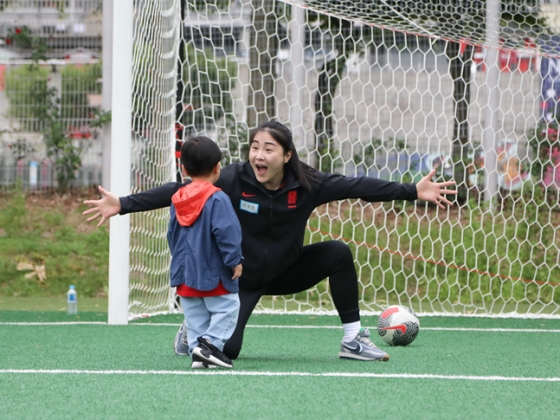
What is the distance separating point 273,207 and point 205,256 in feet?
2.02

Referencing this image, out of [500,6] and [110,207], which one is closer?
[110,207]

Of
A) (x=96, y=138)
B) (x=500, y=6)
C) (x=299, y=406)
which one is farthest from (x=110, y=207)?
(x=96, y=138)

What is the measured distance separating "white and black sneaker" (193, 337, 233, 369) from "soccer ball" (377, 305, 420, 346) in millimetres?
1344

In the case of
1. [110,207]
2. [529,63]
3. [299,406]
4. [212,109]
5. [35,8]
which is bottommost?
[299,406]

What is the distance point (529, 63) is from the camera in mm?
8570

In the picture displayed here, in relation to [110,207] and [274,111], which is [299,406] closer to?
[110,207]

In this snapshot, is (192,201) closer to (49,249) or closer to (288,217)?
(288,217)

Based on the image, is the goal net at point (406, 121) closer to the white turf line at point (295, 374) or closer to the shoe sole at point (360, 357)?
the shoe sole at point (360, 357)

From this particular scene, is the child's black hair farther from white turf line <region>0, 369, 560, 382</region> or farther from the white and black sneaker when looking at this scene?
white turf line <region>0, 369, 560, 382</region>

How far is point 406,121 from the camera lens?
9281 millimetres

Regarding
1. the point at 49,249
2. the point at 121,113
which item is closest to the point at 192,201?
the point at 121,113

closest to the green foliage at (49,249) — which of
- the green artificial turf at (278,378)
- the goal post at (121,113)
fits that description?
the goal post at (121,113)

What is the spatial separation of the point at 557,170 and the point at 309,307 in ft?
8.21

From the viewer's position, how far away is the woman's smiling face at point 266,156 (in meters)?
4.55
